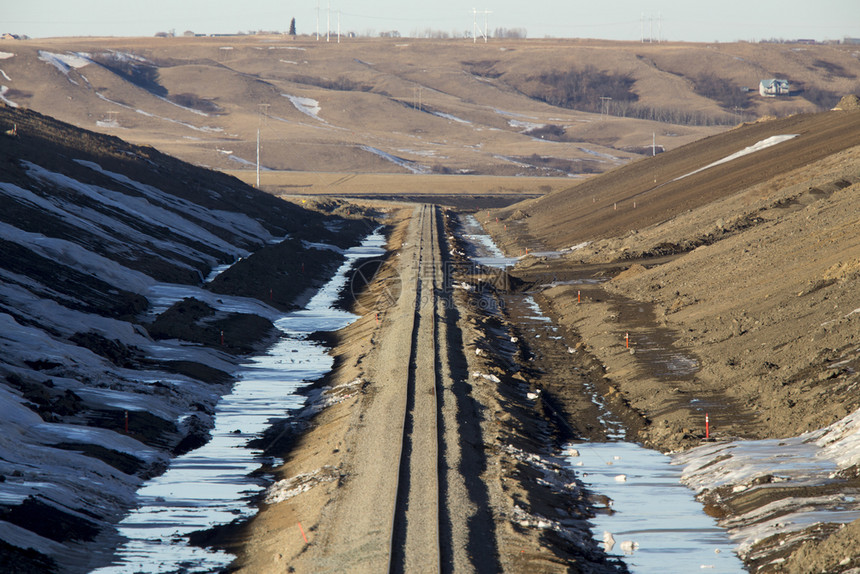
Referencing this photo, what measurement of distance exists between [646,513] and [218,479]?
346 inches

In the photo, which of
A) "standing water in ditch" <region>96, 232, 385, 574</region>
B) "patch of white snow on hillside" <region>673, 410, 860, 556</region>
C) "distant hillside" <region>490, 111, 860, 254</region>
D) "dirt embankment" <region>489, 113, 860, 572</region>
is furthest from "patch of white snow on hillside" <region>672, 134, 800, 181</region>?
"patch of white snow on hillside" <region>673, 410, 860, 556</region>

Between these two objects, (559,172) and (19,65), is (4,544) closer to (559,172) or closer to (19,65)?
(559,172)

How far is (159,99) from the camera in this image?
644 feet

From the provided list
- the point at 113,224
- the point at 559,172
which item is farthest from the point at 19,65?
the point at 113,224

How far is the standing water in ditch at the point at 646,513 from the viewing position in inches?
568

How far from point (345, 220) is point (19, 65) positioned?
149 metres

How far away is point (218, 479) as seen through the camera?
60.5ft

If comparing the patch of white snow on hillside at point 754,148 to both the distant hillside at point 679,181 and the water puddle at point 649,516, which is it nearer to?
the distant hillside at point 679,181

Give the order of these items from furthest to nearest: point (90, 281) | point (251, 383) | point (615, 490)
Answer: point (90, 281) → point (251, 383) → point (615, 490)

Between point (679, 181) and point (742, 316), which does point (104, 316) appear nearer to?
point (742, 316)

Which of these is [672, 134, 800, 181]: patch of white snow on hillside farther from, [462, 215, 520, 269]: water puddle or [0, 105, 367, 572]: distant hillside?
[0, 105, 367, 572]: distant hillside

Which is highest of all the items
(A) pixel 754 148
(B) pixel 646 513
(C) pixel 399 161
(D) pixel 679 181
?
(A) pixel 754 148

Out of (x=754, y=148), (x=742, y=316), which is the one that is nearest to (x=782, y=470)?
(x=742, y=316)

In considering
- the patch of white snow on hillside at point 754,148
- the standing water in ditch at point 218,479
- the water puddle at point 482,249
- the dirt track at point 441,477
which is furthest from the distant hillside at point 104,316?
the patch of white snow on hillside at point 754,148
